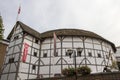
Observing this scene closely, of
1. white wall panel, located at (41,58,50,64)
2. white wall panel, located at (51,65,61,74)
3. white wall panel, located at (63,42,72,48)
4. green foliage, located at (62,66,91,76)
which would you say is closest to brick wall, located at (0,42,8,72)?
white wall panel, located at (41,58,50,64)

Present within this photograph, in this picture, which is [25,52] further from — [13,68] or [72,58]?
[72,58]

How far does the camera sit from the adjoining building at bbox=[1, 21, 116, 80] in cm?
2162

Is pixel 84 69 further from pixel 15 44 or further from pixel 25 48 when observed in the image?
pixel 15 44

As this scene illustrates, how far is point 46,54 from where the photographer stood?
981 inches

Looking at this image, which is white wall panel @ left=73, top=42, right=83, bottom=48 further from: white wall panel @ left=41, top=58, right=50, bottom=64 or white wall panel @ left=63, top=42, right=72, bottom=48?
white wall panel @ left=41, top=58, right=50, bottom=64

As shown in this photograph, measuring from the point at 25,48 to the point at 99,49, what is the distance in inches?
560

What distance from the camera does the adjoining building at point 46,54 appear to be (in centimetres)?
2162

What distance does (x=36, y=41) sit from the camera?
25969mm

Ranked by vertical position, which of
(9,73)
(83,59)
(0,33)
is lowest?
(9,73)

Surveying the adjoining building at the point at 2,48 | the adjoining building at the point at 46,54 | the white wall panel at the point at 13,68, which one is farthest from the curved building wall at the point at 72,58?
the adjoining building at the point at 2,48

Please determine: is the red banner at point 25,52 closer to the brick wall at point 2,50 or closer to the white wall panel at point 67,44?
the brick wall at point 2,50

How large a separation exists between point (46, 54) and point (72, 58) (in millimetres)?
5159

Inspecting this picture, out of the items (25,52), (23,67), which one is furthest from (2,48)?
(23,67)

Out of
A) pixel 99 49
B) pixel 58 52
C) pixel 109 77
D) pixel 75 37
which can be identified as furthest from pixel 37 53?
pixel 109 77
